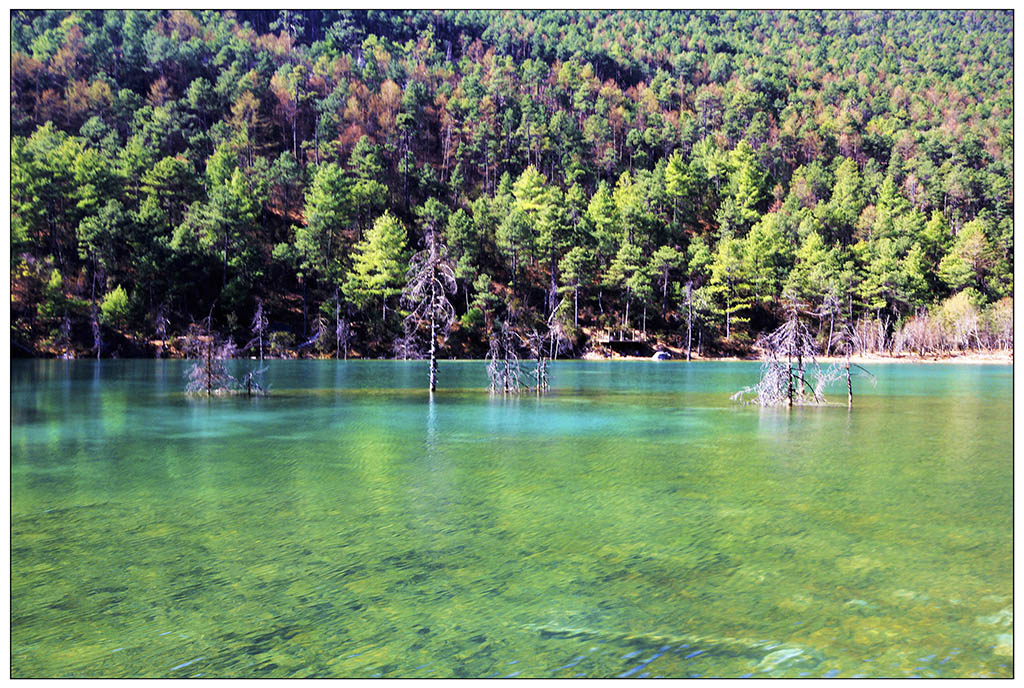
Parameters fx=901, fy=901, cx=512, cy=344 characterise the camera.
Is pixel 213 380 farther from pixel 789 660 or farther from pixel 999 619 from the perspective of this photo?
pixel 999 619

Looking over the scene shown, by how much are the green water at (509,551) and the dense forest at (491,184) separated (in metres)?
13.5

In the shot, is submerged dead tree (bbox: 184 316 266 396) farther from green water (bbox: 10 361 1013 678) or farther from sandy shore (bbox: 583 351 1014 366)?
sandy shore (bbox: 583 351 1014 366)

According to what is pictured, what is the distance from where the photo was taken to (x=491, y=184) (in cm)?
9950

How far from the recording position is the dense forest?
62.3 meters

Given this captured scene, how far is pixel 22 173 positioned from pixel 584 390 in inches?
1913

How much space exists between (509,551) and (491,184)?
92.1m

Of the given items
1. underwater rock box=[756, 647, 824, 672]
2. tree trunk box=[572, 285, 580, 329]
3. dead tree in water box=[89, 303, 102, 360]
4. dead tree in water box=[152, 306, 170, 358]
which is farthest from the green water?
tree trunk box=[572, 285, 580, 329]

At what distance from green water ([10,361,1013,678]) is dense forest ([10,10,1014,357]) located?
13.5 meters

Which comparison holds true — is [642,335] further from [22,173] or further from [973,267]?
[22,173]

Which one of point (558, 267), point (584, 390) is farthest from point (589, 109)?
point (584, 390)

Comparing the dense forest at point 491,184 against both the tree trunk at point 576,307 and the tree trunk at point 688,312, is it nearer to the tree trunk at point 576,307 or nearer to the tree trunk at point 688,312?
the tree trunk at point 688,312

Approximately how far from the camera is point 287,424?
2097cm

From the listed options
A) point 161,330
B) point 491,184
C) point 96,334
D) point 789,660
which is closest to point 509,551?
point 789,660

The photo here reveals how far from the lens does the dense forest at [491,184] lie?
62.3 m
